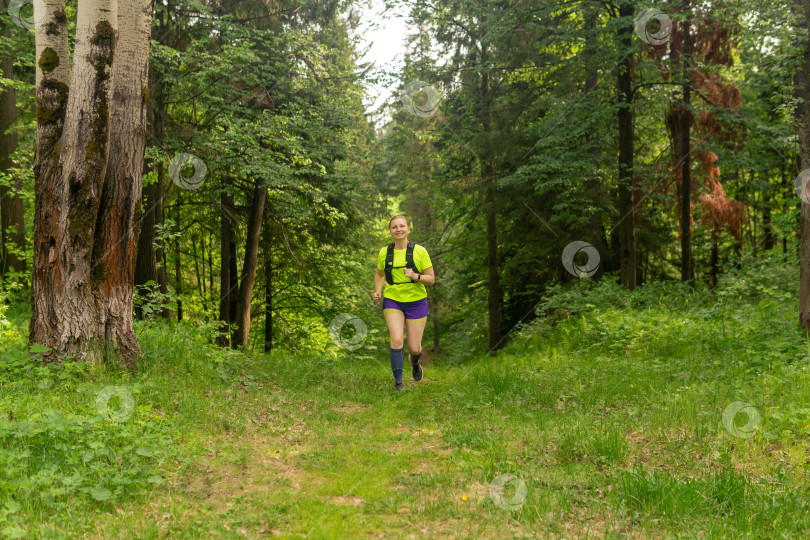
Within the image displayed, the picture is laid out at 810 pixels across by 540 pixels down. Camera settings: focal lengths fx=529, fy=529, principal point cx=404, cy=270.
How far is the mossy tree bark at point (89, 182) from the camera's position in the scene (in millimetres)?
5262

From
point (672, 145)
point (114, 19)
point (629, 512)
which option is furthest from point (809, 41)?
point (672, 145)

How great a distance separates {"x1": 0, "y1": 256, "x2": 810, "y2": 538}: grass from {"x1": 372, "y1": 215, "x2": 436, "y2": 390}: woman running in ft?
2.82

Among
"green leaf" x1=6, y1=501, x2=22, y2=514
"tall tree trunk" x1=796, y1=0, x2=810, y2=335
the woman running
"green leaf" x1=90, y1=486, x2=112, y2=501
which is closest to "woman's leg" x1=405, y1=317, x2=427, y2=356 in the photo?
the woman running

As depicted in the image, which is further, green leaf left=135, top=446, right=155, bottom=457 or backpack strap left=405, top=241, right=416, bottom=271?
backpack strap left=405, top=241, right=416, bottom=271

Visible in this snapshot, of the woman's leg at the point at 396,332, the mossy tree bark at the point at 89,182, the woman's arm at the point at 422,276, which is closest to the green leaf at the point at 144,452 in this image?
the mossy tree bark at the point at 89,182

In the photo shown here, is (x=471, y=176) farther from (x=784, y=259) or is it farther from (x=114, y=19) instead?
(x=114, y=19)

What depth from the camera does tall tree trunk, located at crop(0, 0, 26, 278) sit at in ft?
39.2

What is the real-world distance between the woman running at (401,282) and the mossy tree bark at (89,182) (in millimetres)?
2884

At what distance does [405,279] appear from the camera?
6.62 meters

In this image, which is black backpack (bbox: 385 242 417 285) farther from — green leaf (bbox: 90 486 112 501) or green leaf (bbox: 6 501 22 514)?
green leaf (bbox: 6 501 22 514)

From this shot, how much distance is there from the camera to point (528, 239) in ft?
47.5

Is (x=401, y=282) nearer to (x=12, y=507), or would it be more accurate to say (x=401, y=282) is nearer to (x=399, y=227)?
(x=399, y=227)

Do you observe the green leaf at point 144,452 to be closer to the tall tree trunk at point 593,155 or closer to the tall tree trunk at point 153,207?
the tall tree trunk at point 153,207

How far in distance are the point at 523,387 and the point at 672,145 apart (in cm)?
1256
